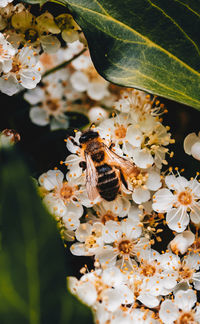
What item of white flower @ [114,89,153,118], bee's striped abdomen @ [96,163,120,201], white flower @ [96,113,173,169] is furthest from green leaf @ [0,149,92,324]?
white flower @ [114,89,153,118]

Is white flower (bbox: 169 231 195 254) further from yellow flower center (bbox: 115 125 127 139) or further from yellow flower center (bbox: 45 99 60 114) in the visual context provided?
yellow flower center (bbox: 45 99 60 114)

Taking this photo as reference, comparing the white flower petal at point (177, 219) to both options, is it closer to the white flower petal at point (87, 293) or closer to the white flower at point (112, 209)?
the white flower at point (112, 209)

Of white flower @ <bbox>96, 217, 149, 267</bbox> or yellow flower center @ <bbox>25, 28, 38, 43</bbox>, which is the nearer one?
white flower @ <bbox>96, 217, 149, 267</bbox>

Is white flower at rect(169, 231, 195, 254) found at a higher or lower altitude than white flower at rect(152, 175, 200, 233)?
lower

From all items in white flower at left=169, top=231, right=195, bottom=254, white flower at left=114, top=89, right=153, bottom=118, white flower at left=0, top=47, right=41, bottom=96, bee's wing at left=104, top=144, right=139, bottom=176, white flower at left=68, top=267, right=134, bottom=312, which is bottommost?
white flower at left=169, top=231, right=195, bottom=254

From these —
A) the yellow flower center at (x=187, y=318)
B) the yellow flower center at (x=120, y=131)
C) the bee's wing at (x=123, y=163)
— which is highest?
the yellow flower center at (x=120, y=131)

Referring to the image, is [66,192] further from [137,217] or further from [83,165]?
[137,217]

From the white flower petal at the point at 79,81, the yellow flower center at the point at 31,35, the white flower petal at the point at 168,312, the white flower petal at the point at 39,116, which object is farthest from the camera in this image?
the white flower petal at the point at 79,81

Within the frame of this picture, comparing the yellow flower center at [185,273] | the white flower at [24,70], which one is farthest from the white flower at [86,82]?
the yellow flower center at [185,273]
